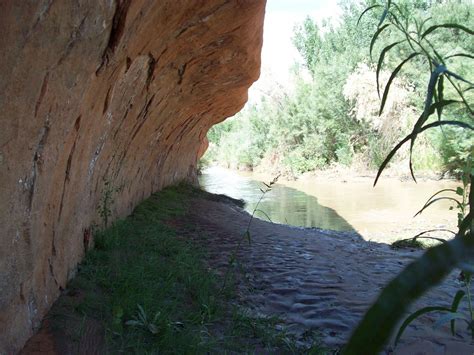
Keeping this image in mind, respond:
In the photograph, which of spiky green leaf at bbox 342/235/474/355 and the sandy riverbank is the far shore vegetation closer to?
the sandy riverbank

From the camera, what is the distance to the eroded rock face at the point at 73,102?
2.07 meters

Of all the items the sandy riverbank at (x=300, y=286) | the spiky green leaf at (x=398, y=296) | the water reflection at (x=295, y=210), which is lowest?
the water reflection at (x=295, y=210)

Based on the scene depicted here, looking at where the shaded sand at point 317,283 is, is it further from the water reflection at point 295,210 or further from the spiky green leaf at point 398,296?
the water reflection at point 295,210

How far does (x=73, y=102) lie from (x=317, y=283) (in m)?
2.94

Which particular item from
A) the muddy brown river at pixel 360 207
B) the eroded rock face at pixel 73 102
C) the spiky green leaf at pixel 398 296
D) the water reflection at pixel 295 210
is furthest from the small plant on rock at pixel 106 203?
the water reflection at pixel 295 210

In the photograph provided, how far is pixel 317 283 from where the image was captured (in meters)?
4.56

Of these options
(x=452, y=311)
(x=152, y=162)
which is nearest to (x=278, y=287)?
(x=452, y=311)

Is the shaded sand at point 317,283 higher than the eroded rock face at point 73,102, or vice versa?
the eroded rock face at point 73,102

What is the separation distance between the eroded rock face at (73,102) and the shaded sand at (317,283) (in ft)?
4.95

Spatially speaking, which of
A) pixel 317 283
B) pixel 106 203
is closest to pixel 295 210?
pixel 317 283

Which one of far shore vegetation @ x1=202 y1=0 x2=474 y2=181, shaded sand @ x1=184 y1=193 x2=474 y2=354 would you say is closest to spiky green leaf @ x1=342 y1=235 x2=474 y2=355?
shaded sand @ x1=184 y1=193 x2=474 y2=354

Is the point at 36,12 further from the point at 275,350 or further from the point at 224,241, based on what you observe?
the point at 224,241

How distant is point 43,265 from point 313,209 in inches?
560

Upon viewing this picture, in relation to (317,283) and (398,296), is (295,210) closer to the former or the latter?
(317,283)
